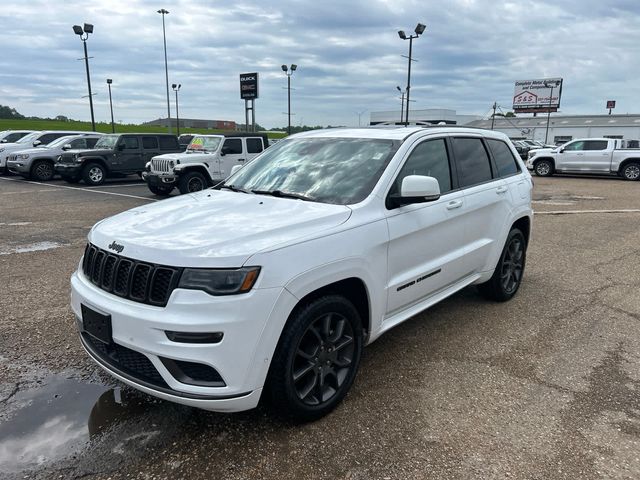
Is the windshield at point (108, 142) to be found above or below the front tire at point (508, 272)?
above

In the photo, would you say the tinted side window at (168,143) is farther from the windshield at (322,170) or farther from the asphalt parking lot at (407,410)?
the windshield at (322,170)

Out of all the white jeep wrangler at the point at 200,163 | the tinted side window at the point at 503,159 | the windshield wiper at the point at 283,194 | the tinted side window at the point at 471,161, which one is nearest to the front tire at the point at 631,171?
the white jeep wrangler at the point at 200,163

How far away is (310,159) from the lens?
397cm

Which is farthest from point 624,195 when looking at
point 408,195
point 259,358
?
point 259,358

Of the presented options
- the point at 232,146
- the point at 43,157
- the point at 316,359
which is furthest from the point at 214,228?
the point at 43,157

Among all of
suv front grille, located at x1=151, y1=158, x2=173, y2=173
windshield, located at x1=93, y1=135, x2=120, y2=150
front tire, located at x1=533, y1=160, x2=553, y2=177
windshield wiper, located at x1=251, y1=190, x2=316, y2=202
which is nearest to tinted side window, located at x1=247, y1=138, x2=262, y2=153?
suv front grille, located at x1=151, y1=158, x2=173, y2=173

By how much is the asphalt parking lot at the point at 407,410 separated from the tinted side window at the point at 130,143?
1261 cm

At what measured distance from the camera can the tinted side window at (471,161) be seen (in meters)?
4.33

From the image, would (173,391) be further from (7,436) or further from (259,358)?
(7,436)

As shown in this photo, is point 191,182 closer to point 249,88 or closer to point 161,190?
point 161,190

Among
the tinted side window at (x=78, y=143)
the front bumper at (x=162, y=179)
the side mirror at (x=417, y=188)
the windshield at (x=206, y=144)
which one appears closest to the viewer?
the side mirror at (x=417, y=188)

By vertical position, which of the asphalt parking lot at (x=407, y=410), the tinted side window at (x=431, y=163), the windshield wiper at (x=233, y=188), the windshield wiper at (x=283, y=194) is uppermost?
the tinted side window at (x=431, y=163)

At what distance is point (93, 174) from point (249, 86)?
2010 centimetres

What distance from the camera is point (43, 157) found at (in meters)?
17.8
